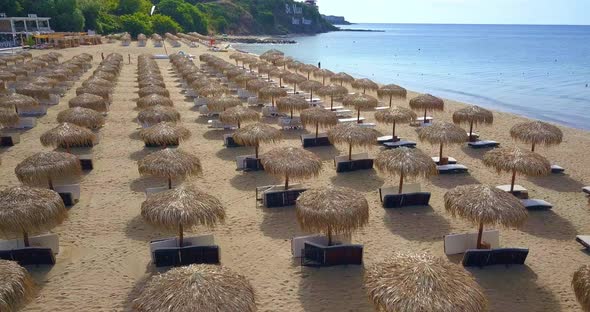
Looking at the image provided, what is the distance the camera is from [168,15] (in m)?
93.1

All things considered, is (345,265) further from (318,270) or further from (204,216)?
(204,216)

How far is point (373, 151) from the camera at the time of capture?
51.3 feet

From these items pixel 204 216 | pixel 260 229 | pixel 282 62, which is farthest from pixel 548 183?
pixel 282 62

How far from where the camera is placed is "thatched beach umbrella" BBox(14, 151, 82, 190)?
9.99 meters

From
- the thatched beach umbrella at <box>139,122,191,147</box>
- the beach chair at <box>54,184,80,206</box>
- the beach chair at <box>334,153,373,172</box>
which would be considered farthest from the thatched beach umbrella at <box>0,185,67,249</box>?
the beach chair at <box>334,153,373,172</box>

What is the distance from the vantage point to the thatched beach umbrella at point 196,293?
539 cm

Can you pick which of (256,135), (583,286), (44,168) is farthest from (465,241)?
(44,168)

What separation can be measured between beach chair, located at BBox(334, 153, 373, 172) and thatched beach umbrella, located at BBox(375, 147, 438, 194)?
2358mm

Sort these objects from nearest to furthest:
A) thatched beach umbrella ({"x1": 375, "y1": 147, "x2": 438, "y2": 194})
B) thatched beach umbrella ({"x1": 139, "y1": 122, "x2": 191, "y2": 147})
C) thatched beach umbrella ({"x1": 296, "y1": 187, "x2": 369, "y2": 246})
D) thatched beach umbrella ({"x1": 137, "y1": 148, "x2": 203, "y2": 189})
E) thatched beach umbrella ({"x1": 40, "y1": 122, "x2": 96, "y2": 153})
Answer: thatched beach umbrella ({"x1": 296, "y1": 187, "x2": 369, "y2": 246}) → thatched beach umbrella ({"x1": 137, "y1": 148, "x2": 203, "y2": 189}) → thatched beach umbrella ({"x1": 375, "y1": 147, "x2": 438, "y2": 194}) → thatched beach umbrella ({"x1": 40, "y1": 122, "x2": 96, "y2": 153}) → thatched beach umbrella ({"x1": 139, "y1": 122, "x2": 191, "y2": 147})

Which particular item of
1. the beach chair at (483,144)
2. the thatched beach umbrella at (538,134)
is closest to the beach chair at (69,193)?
the thatched beach umbrella at (538,134)

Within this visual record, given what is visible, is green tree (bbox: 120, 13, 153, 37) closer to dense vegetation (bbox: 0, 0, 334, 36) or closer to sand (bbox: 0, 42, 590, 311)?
dense vegetation (bbox: 0, 0, 334, 36)

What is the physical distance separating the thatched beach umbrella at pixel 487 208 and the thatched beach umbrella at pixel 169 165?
6.04m

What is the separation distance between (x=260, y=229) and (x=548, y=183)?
8.67 metres

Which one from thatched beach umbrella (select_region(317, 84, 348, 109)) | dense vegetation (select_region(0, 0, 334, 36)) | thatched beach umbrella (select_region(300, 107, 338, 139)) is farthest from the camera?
dense vegetation (select_region(0, 0, 334, 36))
